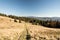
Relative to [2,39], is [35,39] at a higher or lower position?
lower

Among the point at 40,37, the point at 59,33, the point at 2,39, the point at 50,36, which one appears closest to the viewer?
→ the point at 2,39

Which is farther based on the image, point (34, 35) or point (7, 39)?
point (34, 35)

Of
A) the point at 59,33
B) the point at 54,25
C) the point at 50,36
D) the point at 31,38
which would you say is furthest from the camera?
the point at 54,25

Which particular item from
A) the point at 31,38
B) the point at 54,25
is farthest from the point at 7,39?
the point at 54,25

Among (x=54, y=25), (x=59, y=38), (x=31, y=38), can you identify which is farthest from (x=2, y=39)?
(x=54, y=25)

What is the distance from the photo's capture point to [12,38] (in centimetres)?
1248

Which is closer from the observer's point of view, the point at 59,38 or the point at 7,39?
the point at 7,39

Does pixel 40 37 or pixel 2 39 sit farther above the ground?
pixel 2 39

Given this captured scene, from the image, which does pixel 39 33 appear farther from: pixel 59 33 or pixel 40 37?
pixel 59 33

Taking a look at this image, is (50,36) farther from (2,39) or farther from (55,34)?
(2,39)

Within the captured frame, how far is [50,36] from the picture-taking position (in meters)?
19.2

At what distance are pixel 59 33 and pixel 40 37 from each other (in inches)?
175

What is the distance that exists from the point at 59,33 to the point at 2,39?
11.7 m

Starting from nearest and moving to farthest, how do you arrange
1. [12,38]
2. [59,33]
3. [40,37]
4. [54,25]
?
[12,38], [40,37], [59,33], [54,25]
